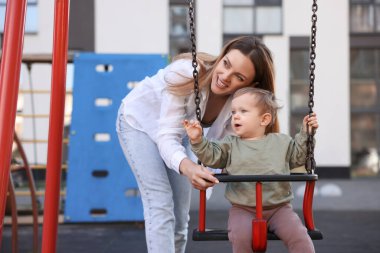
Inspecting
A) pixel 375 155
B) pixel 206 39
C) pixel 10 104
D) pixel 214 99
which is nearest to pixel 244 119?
pixel 214 99

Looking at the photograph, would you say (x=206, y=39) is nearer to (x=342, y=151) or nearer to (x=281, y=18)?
(x=281, y=18)

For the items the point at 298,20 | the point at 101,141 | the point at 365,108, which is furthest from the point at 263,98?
the point at 365,108

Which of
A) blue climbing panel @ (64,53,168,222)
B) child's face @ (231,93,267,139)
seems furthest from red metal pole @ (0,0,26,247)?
blue climbing panel @ (64,53,168,222)

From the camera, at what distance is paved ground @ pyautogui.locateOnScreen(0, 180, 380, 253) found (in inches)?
142

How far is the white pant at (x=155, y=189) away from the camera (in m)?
1.94

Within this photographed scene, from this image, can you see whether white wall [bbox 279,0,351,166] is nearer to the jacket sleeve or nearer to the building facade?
the building facade

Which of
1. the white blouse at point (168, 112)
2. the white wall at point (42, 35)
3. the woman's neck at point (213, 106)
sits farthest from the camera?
the white wall at point (42, 35)

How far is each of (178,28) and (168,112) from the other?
9017mm

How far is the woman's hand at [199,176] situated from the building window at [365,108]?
31.0 ft

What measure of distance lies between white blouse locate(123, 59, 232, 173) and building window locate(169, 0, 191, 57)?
8.66m

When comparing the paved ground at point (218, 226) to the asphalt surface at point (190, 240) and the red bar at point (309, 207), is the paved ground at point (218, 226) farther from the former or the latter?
the red bar at point (309, 207)

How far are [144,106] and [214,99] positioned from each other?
10.1 inches

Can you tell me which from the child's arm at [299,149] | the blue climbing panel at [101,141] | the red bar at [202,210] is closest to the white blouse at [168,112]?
the red bar at [202,210]

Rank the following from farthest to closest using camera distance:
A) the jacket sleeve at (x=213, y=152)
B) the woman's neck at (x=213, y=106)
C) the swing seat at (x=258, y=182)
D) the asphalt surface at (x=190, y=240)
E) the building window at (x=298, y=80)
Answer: the building window at (x=298, y=80) → the asphalt surface at (x=190, y=240) → the woman's neck at (x=213, y=106) → the jacket sleeve at (x=213, y=152) → the swing seat at (x=258, y=182)
